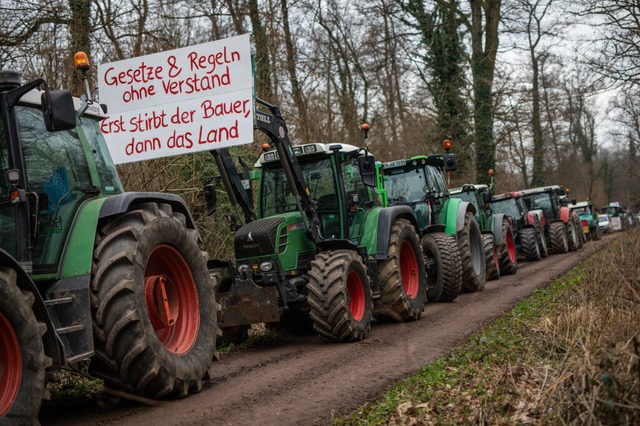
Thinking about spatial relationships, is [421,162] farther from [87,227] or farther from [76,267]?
[76,267]

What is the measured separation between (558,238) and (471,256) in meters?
9.77

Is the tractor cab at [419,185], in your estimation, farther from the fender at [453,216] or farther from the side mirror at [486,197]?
the side mirror at [486,197]

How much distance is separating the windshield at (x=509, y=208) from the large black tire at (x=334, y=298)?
45.2 feet

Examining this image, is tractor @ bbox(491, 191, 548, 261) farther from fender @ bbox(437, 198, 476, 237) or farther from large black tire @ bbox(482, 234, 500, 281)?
fender @ bbox(437, 198, 476, 237)

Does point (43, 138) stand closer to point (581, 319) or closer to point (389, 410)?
point (389, 410)

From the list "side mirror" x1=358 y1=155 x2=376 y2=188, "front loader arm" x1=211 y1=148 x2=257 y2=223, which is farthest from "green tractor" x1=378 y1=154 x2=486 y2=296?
"front loader arm" x1=211 y1=148 x2=257 y2=223

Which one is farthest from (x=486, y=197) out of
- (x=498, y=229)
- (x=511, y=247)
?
(x=498, y=229)

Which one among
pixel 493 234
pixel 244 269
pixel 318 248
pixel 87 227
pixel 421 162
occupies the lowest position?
pixel 493 234

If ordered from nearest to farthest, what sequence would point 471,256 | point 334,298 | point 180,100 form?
1. point 180,100
2. point 334,298
3. point 471,256

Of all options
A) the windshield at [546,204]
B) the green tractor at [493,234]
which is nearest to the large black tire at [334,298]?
the green tractor at [493,234]

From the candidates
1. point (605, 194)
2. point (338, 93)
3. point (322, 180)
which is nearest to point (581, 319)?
point (322, 180)

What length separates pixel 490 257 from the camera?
1594cm

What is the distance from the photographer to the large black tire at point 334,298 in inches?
318

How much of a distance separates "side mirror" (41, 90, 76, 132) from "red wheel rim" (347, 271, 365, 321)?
4510 millimetres
